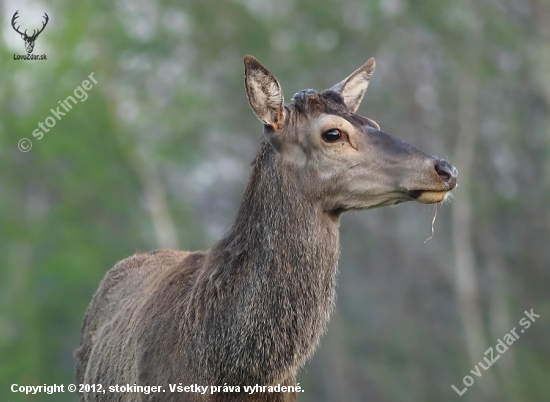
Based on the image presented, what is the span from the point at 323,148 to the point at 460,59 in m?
28.5

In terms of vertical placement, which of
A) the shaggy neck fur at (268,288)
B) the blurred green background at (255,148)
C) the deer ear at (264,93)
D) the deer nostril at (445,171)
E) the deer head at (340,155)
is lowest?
the shaggy neck fur at (268,288)

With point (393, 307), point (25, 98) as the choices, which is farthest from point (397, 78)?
point (25, 98)

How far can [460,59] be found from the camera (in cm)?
3528

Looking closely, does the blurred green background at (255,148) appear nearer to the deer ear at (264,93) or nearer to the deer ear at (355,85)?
the deer ear at (355,85)

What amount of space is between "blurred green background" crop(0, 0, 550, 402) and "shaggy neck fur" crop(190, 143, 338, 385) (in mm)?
23559

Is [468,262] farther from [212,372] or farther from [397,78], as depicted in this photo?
[212,372]

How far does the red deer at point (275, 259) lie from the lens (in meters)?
7.39

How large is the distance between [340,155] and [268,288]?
1.18 meters

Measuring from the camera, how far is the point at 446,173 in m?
7.35

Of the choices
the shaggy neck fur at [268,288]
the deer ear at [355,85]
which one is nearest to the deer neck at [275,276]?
the shaggy neck fur at [268,288]

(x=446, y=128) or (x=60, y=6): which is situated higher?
(x=60, y=6)

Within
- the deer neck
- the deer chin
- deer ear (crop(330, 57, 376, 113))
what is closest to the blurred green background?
deer ear (crop(330, 57, 376, 113))

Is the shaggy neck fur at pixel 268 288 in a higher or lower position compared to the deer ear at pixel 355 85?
lower

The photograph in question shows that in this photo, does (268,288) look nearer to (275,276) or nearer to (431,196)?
(275,276)
